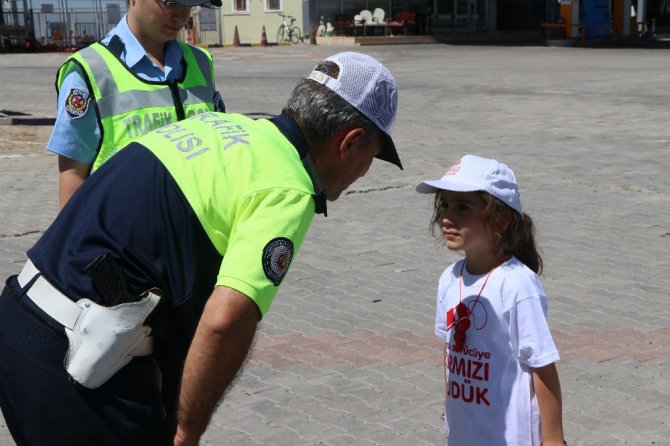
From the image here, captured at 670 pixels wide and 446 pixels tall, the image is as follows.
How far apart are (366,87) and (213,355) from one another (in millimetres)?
698

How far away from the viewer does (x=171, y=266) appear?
7.39 ft

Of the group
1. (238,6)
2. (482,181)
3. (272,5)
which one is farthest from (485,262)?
(238,6)

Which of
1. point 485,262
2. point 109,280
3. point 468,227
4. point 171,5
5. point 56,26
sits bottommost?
point 485,262

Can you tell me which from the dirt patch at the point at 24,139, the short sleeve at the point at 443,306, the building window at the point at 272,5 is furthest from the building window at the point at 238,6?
the short sleeve at the point at 443,306

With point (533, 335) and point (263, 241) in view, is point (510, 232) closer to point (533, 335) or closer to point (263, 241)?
point (533, 335)

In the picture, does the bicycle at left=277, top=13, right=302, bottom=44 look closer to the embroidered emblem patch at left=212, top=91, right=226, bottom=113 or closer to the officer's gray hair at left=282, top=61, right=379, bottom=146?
the embroidered emblem patch at left=212, top=91, right=226, bottom=113

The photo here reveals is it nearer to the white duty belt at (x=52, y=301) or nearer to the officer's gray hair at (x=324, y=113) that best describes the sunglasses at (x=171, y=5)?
the officer's gray hair at (x=324, y=113)

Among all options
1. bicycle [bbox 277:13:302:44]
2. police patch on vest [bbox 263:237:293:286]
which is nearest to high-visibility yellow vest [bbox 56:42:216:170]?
police patch on vest [bbox 263:237:293:286]

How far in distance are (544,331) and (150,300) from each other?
131cm

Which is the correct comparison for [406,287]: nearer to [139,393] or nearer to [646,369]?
[646,369]

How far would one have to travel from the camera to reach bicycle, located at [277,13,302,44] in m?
42.1

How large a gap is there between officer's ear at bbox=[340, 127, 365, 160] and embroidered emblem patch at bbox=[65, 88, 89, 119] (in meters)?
1.47

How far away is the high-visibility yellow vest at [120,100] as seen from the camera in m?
3.59

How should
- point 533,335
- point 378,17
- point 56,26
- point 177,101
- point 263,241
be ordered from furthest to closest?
1. point 56,26
2. point 378,17
3. point 177,101
4. point 533,335
5. point 263,241
